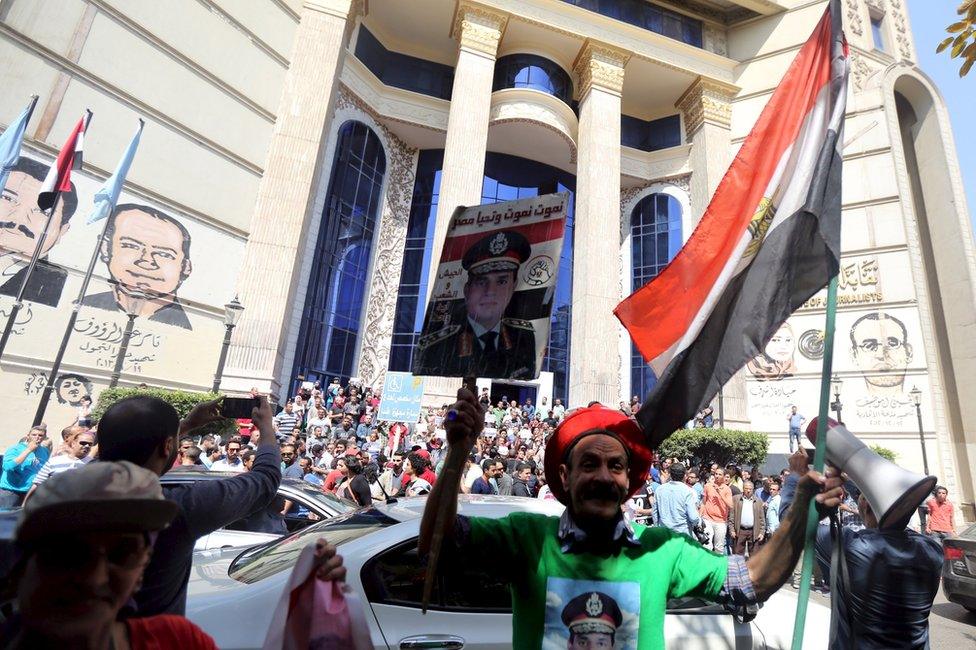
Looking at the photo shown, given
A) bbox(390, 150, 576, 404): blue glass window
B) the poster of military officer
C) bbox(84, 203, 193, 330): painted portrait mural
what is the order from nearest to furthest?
the poster of military officer → bbox(84, 203, 193, 330): painted portrait mural → bbox(390, 150, 576, 404): blue glass window

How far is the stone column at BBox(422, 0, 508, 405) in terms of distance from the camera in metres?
18.8

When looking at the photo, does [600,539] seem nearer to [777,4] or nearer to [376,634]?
[376,634]

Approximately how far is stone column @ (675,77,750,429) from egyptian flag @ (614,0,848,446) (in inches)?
867

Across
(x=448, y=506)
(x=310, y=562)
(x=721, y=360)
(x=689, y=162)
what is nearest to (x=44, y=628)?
(x=310, y=562)

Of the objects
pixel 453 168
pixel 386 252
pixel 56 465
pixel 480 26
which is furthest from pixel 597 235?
pixel 56 465

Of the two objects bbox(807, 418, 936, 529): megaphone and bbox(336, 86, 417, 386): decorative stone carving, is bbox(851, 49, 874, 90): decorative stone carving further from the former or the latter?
bbox(807, 418, 936, 529): megaphone

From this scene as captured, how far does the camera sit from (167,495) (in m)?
1.79

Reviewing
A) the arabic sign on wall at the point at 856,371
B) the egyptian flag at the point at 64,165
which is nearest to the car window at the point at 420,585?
the egyptian flag at the point at 64,165

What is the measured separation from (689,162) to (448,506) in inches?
1106

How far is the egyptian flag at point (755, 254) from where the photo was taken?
2.35 metres

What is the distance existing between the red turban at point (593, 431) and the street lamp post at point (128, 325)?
14737mm

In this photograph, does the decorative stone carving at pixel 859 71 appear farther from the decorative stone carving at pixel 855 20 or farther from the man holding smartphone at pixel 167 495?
the man holding smartphone at pixel 167 495

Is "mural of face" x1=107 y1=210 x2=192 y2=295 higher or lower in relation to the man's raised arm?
higher

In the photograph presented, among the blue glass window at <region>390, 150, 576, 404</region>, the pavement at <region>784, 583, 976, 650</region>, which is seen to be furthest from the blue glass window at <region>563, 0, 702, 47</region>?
the pavement at <region>784, 583, 976, 650</region>
